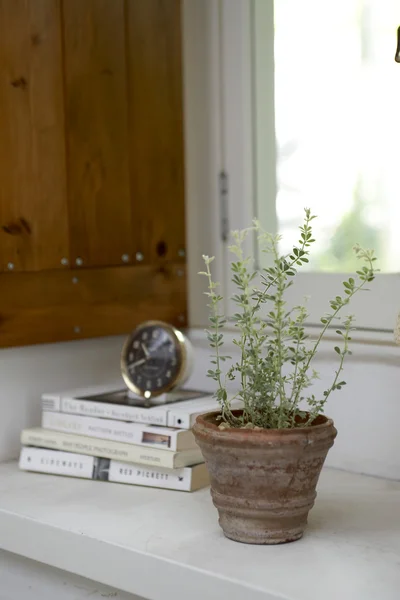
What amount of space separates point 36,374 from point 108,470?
0.96ft

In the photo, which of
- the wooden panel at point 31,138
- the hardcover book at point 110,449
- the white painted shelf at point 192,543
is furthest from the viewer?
the wooden panel at point 31,138

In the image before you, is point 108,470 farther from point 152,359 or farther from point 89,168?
point 89,168

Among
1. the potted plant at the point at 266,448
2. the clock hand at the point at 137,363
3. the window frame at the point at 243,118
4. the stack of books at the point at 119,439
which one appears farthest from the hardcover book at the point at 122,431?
the window frame at the point at 243,118

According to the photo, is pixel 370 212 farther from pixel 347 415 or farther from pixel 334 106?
pixel 347 415

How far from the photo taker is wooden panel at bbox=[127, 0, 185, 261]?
5.91ft

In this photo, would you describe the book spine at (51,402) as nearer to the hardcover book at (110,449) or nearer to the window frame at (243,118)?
the hardcover book at (110,449)

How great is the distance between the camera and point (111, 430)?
1.57 m

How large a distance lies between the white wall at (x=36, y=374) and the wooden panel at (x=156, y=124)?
0.23 meters

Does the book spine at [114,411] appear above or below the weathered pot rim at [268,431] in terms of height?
below

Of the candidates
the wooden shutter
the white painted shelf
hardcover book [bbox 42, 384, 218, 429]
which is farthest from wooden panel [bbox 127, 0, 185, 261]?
the white painted shelf

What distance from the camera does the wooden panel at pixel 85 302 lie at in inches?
65.1

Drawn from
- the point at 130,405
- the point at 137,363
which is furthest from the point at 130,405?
the point at 137,363

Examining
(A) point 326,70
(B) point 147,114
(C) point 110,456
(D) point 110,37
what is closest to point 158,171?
(B) point 147,114

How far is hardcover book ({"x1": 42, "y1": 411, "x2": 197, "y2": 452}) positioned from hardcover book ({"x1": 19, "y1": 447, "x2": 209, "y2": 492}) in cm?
4
